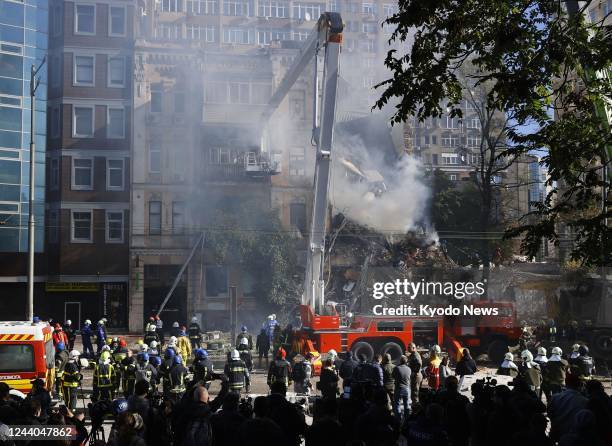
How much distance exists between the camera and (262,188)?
41906mm

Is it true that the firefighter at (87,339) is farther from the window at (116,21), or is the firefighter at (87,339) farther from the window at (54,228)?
the window at (116,21)

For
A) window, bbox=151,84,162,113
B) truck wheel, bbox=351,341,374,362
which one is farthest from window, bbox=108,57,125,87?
truck wheel, bbox=351,341,374,362

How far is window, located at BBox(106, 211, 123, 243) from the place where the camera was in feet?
131

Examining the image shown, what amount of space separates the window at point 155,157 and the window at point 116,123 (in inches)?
65.3

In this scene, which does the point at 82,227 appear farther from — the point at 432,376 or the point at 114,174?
the point at 432,376

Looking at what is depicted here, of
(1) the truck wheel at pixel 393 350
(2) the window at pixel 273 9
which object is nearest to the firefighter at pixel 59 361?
(1) the truck wheel at pixel 393 350

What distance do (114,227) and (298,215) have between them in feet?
32.9

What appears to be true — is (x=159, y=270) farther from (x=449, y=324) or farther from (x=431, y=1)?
(x=431, y=1)

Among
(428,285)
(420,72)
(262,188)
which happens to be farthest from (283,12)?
(420,72)

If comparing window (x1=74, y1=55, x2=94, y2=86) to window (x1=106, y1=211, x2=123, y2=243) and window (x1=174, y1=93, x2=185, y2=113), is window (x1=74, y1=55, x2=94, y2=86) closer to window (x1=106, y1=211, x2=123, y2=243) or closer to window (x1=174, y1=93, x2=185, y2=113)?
window (x1=174, y1=93, x2=185, y2=113)

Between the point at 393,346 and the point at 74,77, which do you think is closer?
the point at 393,346

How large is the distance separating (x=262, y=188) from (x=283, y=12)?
2732 cm

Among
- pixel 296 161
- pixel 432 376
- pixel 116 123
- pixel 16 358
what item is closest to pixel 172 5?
pixel 116 123

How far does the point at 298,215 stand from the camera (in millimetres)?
42531
